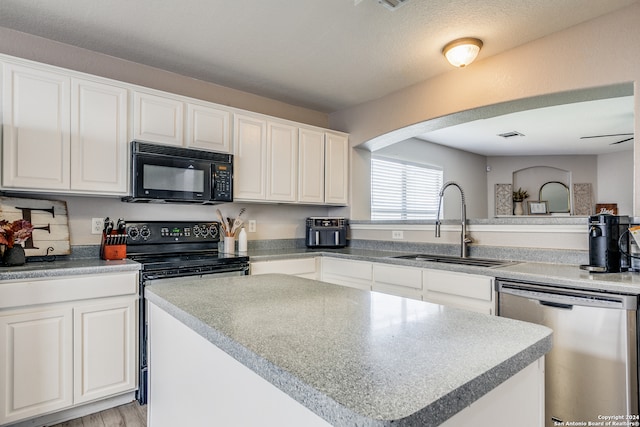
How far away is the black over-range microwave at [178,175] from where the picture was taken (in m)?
2.47

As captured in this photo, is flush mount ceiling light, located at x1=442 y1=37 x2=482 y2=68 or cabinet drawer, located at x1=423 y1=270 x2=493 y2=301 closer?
cabinet drawer, located at x1=423 y1=270 x2=493 y2=301

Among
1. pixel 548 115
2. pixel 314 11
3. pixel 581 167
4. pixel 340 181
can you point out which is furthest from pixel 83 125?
pixel 581 167

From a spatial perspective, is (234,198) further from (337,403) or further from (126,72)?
(337,403)

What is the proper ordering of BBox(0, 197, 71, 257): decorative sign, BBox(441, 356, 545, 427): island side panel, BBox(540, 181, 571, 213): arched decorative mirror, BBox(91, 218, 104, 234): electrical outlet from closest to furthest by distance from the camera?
BBox(441, 356, 545, 427): island side panel → BBox(0, 197, 71, 257): decorative sign → BBox(91, 218, 104, 234): electrical outlet → BBox(540, 181, 571, 213): arched decorative mirror

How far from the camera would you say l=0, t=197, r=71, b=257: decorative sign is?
89.6 inches

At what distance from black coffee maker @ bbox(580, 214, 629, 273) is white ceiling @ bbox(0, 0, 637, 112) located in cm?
126

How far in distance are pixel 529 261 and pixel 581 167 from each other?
5.41 m

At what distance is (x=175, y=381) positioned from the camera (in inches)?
46.9

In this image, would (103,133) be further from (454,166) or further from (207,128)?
A: (454,166)

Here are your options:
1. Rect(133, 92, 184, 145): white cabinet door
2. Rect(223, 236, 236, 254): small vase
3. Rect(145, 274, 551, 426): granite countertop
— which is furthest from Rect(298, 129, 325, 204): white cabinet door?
Rect(145, 274, 551, 426): granite countertop

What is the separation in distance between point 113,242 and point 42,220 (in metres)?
0.45

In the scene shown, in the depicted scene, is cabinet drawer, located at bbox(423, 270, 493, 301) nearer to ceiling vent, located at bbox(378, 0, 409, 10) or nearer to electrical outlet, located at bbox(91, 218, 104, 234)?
ceiling vent, located at bbox(378, 0, 409, 10)

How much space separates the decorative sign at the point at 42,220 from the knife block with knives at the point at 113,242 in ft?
0.75

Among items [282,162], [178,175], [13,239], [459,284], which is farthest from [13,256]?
[459,284]
